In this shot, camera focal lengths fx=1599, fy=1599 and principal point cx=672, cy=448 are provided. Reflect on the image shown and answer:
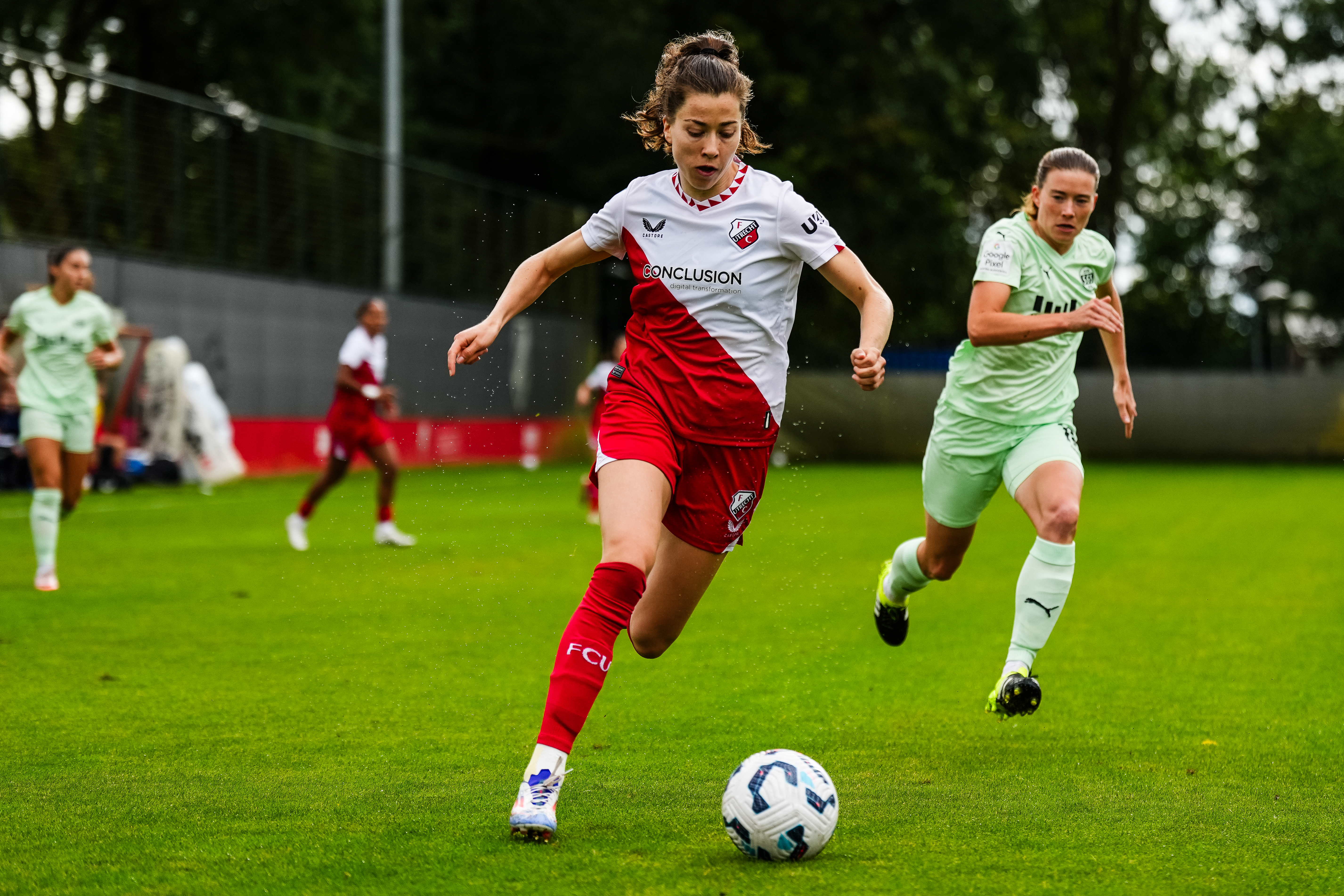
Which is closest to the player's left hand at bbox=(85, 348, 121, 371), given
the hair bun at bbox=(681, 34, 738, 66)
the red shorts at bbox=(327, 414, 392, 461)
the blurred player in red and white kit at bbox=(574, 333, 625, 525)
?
the red shorts at bbox=(327, 414, 392, 461)

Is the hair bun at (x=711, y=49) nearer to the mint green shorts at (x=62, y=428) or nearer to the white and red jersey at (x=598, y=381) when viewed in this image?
the mint green shorts at (x=62, y=428)

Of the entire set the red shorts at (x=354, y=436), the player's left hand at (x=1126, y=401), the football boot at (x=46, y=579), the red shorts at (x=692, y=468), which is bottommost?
the football boot at (x=46, y=579)

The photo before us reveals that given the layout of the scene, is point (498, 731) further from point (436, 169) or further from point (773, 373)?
point (436, 169)

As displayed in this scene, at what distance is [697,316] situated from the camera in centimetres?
521

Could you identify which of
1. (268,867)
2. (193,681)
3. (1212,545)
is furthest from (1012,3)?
(268,867)

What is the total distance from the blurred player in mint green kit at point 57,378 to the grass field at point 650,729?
25.3 inches

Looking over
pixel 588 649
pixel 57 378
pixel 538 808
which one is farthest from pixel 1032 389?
pixel 57 378

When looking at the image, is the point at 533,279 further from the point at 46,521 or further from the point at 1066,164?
the point at 46,521

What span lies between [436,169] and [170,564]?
22.2 m

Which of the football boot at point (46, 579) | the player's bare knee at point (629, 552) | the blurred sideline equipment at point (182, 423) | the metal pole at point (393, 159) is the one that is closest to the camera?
the player's bare knee at point (629, 552)

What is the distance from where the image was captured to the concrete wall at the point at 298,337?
80.4 feet

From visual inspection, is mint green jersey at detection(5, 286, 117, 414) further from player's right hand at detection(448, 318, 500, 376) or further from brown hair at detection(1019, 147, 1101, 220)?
brown hair at detection(1019, 147, 1101, 220)

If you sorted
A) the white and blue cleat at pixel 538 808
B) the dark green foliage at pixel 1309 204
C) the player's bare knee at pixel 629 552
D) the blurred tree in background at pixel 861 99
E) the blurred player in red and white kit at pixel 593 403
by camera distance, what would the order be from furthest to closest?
1. the dark green foliage at pixel 1309 204
2. the blurred tree in background at pixel 861 99
3. the blurred player in red and white kit at pixel 593 403
4. the player's bare knee at pixel 629 552
5. the white and blue cleat at pixel 538 808

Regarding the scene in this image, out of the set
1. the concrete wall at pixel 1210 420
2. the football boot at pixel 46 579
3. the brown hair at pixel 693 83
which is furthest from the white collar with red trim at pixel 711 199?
the concrete wall at pixel 1210 420
